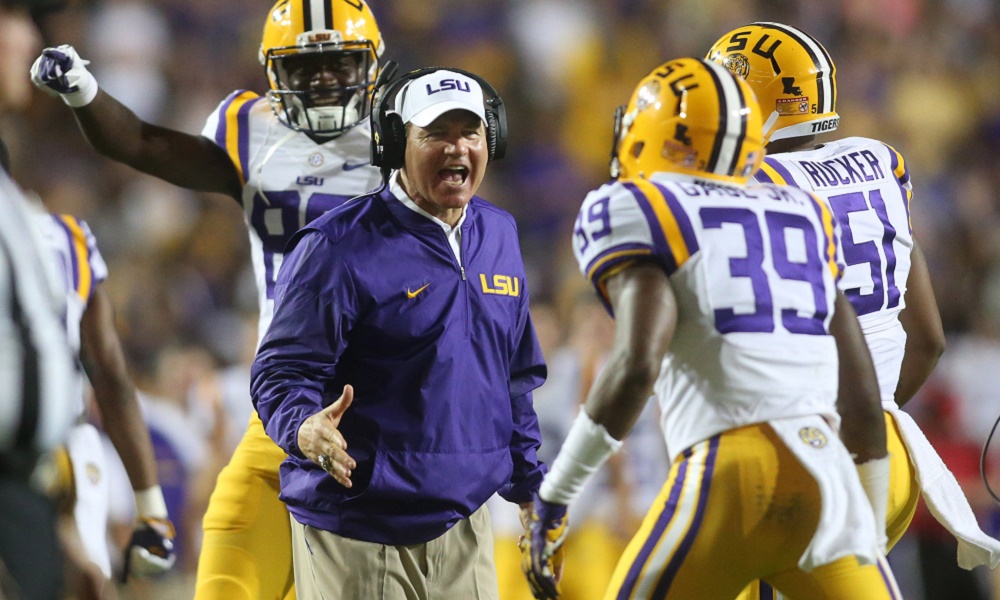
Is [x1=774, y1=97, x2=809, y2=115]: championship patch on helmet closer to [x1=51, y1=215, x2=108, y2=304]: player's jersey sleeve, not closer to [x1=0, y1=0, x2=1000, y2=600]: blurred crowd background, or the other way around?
[x1=51, y1=215, x2=108, y2=304]: player's jersey sleeve

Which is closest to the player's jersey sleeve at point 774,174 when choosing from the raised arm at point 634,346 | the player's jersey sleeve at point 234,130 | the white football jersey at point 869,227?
the white football jersey at point 869,227

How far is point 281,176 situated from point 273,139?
0.14m

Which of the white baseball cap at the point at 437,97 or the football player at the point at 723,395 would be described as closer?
the football player at the point at 723,395

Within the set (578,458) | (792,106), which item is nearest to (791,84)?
(792,106)

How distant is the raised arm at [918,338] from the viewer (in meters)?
3.75

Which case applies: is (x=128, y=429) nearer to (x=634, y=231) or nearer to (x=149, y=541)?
(x=149, y=541)

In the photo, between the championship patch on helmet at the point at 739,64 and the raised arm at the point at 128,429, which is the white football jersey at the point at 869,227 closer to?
the championship patch on helmet at the point at 739,64

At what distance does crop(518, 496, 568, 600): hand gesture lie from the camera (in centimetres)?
269

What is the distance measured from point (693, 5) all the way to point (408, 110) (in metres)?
6.22

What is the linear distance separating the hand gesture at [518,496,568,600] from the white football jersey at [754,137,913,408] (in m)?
1.20

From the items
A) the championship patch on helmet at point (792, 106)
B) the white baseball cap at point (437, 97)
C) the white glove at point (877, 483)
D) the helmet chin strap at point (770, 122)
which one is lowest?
the white glove at point (877, 483)

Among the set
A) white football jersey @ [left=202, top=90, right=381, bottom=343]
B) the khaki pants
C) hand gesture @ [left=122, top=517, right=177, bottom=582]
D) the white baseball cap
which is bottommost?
hand gesture @ [left=122, top=517, right=177, bottom=582]

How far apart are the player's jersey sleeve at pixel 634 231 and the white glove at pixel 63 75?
183 centimetres

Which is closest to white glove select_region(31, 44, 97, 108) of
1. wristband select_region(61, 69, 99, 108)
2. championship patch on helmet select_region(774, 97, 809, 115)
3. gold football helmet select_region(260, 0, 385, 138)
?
wristband select_region(61, 69, 99, 108)
